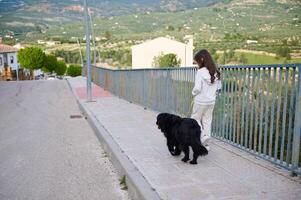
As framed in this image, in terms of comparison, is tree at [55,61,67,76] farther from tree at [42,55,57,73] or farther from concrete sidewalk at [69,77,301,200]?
concrete sidewalk at [69,77,301,200]

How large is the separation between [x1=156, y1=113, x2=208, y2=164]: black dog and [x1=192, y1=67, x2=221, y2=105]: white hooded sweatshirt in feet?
1.74

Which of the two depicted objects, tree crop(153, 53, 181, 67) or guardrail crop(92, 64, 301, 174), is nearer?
guardrail crop(92, 64, 301, 174)

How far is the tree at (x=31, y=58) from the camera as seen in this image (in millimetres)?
75625

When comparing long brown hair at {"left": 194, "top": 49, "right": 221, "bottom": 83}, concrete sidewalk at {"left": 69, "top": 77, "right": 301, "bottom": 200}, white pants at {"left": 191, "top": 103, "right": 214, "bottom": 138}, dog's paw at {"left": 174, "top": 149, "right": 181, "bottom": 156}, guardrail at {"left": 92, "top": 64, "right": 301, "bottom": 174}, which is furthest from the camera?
white pants at {"left": 191, "top": 103, "right": 214, "bottom": 138}

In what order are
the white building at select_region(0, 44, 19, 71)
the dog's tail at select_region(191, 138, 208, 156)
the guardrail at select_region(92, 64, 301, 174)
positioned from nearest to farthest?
the guardrail at select_region(92, 64, 301, 174) → the dog's tail at select_region(191, 138, 208, 156) → the white building at select_region(0, 44, 19, 71)

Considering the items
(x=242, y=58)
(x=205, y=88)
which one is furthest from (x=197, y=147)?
(x=242, y=58)

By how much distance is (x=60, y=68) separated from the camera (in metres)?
90.5

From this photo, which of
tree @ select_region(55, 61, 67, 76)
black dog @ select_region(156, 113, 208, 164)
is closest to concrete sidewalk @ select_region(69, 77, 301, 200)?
black dog @ select_region(156, 113, 208, 164)

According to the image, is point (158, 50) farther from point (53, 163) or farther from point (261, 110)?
point (261, 110)

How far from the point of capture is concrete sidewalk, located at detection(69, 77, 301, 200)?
158 inches

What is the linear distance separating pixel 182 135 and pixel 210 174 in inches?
28.5

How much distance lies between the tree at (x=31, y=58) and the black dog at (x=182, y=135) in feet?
247

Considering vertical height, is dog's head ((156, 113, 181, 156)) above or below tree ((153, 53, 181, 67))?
below

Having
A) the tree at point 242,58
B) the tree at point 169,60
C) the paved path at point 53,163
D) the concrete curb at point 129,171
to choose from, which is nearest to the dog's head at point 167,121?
the concrete curb at point 129,171
